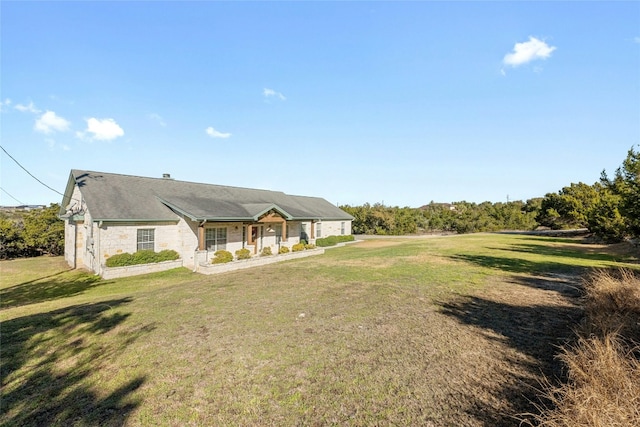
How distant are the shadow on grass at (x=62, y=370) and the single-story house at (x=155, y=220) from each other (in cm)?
838

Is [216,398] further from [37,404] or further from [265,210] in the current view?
[265,210]

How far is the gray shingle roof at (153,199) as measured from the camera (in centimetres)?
1564

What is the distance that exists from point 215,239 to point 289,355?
1402cm

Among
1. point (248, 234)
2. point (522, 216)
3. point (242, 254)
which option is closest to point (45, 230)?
point (248, 234)

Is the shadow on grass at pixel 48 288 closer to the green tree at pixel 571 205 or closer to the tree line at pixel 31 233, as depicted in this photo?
the tree line at pixel 31 233

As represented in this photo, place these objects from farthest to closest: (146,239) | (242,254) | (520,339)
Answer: (242,254) → (146,239) → (520,339)

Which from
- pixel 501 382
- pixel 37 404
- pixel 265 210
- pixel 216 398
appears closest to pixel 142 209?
pixel 265 210

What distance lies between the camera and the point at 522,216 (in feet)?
160

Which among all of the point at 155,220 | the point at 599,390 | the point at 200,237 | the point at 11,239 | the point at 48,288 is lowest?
the point at 48,288

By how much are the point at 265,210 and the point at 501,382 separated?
1631 cm

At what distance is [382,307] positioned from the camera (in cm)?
784

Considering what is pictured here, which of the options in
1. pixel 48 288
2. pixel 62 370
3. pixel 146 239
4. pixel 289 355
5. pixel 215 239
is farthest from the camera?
pixel 215 239

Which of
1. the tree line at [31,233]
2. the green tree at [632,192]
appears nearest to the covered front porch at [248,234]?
the tree line at [31,233]

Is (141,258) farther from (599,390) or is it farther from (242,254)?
(599,390)
